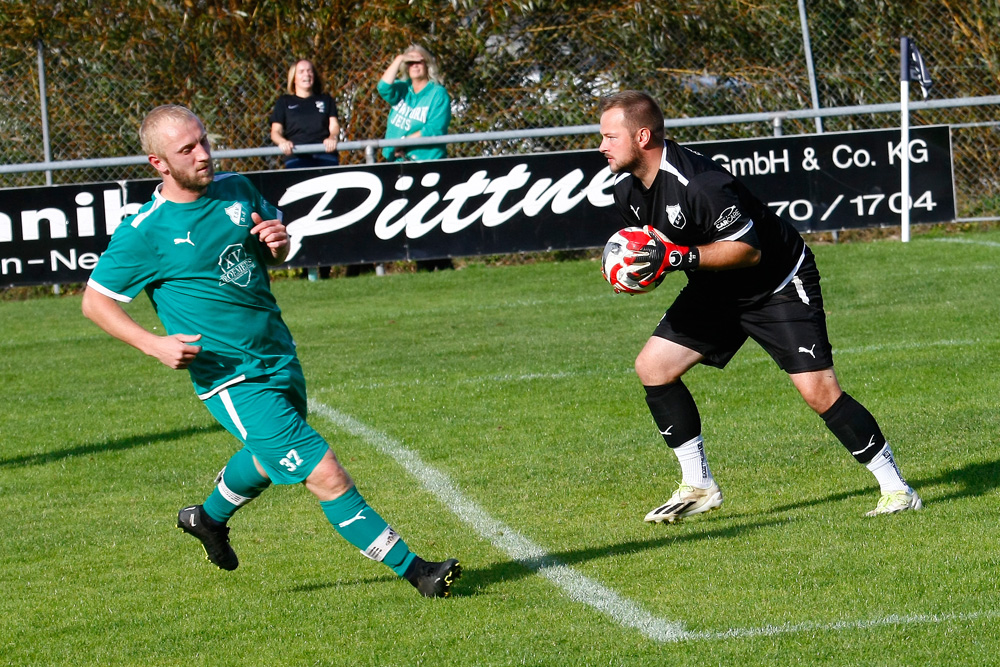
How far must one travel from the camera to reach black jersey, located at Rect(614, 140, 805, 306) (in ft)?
17.7

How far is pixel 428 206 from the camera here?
1434cm

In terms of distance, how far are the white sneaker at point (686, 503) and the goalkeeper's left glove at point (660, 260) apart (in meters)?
1.12

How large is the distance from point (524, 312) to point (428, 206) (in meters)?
2.51

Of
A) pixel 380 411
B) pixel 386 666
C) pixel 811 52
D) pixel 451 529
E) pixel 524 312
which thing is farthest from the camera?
pixel 811 52

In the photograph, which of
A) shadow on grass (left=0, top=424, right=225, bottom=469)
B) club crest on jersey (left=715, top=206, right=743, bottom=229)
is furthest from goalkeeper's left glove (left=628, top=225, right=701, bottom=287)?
shadow on grass (left=0, top=424, right=225, bottom=469)

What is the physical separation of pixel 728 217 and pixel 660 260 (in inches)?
13.3

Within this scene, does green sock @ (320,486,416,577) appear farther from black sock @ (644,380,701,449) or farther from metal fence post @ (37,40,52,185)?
metal fence post @ (37,40,52,185)

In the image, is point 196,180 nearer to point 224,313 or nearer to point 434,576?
point 224,313

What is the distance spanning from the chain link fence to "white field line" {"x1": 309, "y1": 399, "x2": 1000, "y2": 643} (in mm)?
9967

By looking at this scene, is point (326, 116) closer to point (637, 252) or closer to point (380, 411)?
point (380, 411)

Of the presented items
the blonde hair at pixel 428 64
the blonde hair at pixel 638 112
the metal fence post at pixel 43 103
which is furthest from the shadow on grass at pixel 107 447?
the metal fence post at pixel 43 103

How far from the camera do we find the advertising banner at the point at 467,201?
1412 centimetres

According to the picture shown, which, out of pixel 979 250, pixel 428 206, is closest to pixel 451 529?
pixel 428 206

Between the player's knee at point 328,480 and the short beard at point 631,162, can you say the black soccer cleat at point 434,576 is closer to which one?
the player's knee at point 328,480
